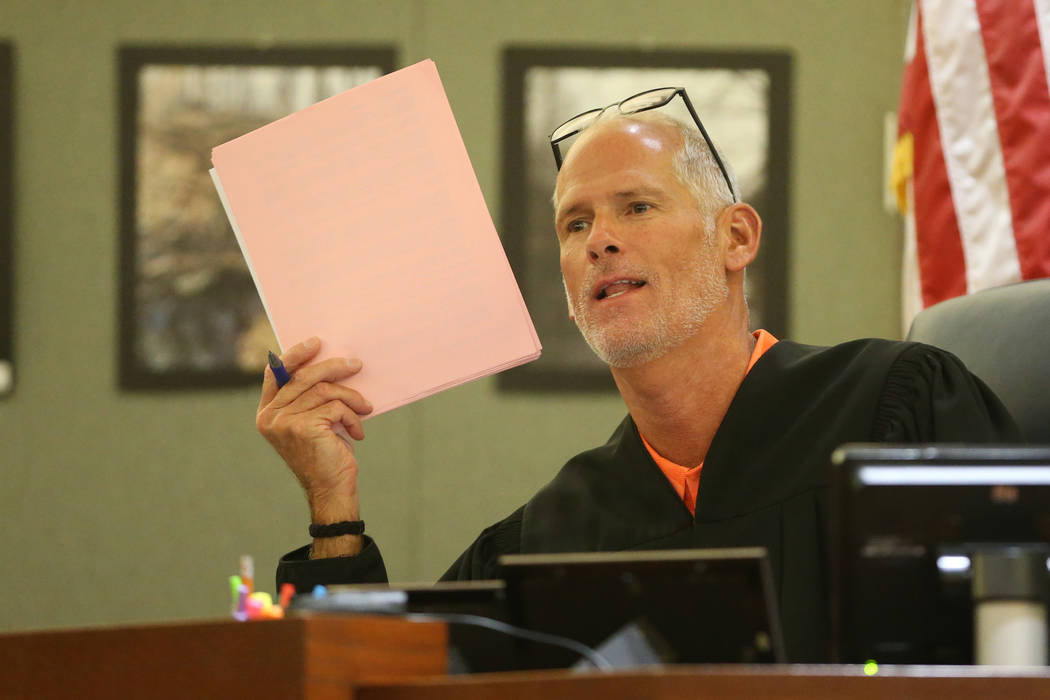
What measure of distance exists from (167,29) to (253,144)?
1.67 m

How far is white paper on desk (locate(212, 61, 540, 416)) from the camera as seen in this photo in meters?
1.59

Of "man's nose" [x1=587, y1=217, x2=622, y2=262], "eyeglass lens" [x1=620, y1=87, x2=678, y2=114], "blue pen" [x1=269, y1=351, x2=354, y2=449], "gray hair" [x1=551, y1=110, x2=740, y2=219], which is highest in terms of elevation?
"eyeglass lens" [x1=620, y1=87, x2=678, y2=114]

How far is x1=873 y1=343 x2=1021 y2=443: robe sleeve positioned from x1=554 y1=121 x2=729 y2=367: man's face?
309mm

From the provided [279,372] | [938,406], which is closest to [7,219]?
[279,372]

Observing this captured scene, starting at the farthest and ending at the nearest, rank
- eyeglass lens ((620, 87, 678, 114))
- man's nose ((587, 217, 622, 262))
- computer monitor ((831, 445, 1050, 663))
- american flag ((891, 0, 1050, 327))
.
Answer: american flag ((891, 0, 1050, 327))
eyeglass lens ((620, 87, 678, 114))
man's nose ((587, 217, 622, 262))
computer monitor ((831, 445, 1050, 663))

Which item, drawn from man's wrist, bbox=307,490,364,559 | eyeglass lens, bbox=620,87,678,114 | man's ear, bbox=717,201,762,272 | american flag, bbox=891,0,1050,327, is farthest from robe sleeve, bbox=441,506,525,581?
american flag, bbox=891,0,1050,327

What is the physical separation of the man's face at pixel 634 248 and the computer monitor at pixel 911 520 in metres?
0.89

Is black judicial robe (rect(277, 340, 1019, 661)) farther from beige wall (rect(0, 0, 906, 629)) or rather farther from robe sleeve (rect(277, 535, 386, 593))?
beige wall (rect(0, 0, 906, 629))

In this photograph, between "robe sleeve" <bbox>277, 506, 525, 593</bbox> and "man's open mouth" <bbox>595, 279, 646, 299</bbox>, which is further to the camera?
"man's open mouth" <bbox>595, 279, 646, 299</bbox>

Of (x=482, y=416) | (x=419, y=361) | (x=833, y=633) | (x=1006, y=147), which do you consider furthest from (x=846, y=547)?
(x=482, y=416)

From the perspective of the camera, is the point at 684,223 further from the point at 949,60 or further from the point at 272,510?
the point at 272,510

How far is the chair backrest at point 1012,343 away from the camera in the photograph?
1.57 metres

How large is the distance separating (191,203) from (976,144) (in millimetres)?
1908

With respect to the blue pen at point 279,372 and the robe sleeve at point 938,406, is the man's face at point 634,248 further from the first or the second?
the blue pen at point 279,372
